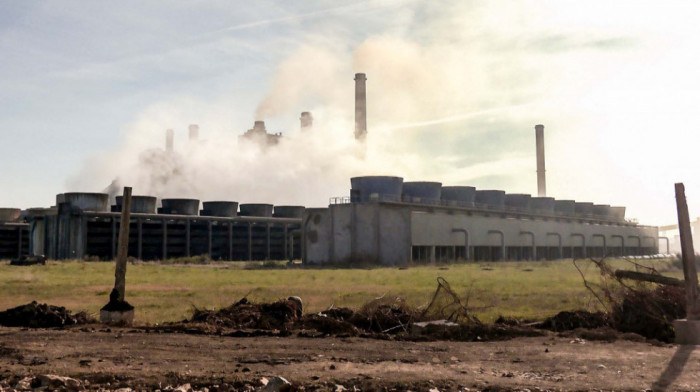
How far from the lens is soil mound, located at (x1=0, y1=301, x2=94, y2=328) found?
15242 mm

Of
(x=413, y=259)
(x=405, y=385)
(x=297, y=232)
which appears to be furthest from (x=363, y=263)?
(x=405, y=385)

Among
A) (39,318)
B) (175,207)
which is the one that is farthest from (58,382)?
(175,207)

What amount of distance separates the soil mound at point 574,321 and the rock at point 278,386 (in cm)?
846

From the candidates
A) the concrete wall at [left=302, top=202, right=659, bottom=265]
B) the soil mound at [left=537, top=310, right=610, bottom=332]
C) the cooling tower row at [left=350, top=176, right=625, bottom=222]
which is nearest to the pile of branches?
the soil mound at [left=537, top=310, right=610, bottom=332]

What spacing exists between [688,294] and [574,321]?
112 inches

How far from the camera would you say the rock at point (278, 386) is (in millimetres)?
8766

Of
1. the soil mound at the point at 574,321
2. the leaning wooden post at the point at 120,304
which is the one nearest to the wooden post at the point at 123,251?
the leaning wooden post at the point at 120,304

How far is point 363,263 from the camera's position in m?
55.5

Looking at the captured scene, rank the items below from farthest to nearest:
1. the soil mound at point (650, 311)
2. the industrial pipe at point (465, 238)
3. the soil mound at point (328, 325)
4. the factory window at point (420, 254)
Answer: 1. the industrial pipe at point (465, 238)
2. the factory window at point (420, 254)
3. the soil mound at point (328, 325)
4. the soil mound at point (650, 311)

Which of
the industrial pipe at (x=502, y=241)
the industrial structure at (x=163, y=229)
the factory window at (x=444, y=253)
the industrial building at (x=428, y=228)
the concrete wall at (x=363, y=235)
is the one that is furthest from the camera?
the industrial pipe at (x=502, y=241)

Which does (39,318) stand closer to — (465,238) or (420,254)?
(420,254)

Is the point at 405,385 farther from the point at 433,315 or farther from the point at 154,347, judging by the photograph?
the point at 433,315

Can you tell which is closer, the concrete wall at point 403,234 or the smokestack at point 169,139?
the concrete wall at point 403,234

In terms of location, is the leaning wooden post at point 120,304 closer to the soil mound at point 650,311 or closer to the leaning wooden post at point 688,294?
the soil mound at point 650,311
